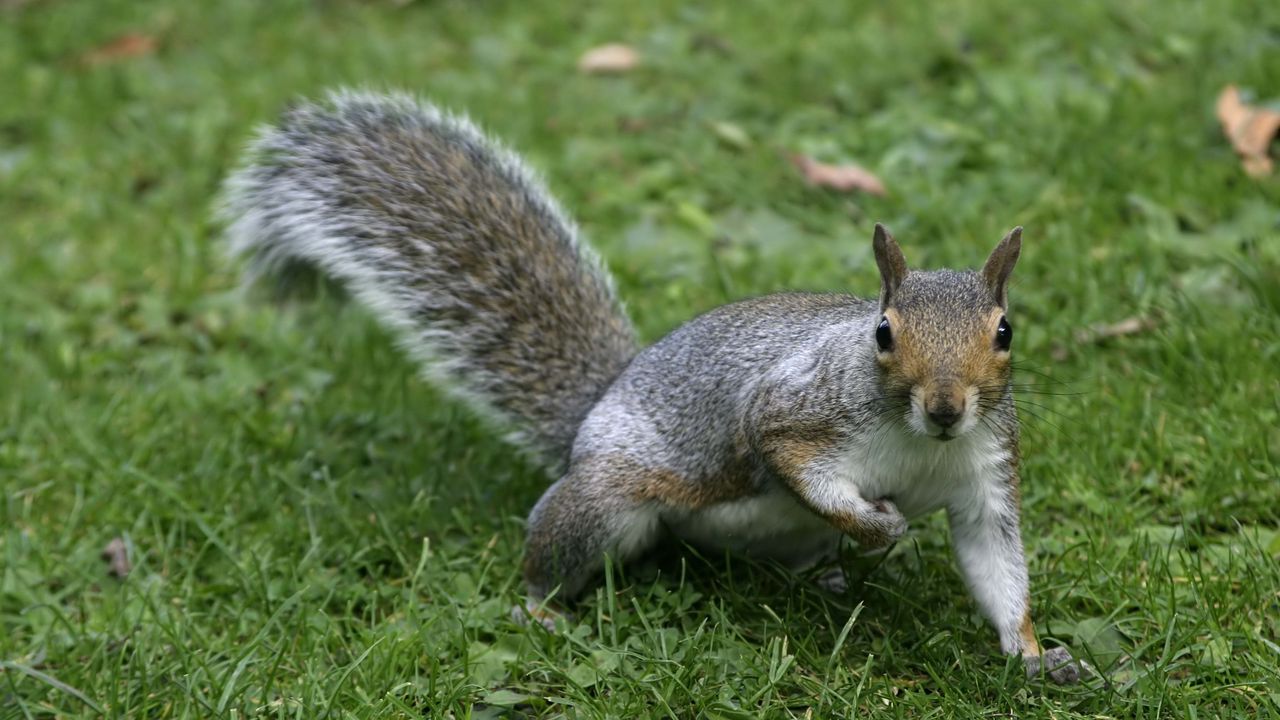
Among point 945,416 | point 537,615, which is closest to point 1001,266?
point 945,416

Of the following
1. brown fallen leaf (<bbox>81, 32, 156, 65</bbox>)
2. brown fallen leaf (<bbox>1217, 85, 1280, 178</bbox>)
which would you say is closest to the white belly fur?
brown fallen leaf (<bbox>1217, 85, 1280, 178</bbox>)

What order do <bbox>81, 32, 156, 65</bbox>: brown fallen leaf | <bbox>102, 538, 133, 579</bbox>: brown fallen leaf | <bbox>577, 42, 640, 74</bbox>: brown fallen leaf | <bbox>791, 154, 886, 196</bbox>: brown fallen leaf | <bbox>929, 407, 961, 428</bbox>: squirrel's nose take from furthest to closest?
<bbox>81, 32, 156, 65</bbox>: brown fallen leaf, <bbox>577, 42, 640, 74</bbox>: brown fallen leaf, <bbox>791, 154, 886, 196</bbox>: brown fallen leaf, <bbox>102, 538, 133, 579</bbox>: brown fallen leaf, <bbox>929, 407, 961, 428</bbox>: squirrel's nose

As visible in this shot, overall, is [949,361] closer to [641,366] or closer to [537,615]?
[641,366]

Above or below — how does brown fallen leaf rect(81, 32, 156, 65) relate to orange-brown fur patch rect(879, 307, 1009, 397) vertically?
above

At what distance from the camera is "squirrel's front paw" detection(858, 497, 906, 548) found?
2102 mm

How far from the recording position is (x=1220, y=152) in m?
3.47

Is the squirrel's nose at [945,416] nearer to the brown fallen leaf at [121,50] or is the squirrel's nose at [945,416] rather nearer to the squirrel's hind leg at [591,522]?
the squirrel's hind leg at [591,522]

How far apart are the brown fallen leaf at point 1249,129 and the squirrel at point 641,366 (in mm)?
1441

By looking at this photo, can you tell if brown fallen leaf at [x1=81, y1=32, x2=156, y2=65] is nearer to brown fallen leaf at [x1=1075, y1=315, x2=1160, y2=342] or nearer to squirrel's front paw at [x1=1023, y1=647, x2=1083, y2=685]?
brown fallen leaf at [x1=1075, y1=315, x2=1160, y2=342]

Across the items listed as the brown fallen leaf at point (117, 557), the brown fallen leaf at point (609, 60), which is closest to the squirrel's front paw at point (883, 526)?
the brown fallen leaf at point (117, 557)

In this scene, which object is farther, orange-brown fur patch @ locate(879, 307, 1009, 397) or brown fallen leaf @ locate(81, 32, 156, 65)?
brown fallen leaf @ locate(81, 32, 156, 65)

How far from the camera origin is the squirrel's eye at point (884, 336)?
1.97m

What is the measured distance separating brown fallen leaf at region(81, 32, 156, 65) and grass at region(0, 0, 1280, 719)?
0.15 feet

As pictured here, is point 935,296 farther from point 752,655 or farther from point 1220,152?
point 1220,152
